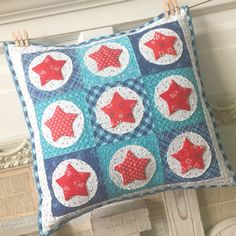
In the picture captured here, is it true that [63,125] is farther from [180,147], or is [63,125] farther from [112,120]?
[180,147]

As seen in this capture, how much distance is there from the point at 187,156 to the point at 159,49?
0.21m

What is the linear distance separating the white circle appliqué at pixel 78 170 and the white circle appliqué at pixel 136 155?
4 centimetres

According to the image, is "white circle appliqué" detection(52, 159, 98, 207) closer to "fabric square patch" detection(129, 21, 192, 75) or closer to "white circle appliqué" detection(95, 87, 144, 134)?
"white circle appliqué" detection(95, 87, 144, 134)

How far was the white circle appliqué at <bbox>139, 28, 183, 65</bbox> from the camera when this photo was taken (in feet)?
2.52

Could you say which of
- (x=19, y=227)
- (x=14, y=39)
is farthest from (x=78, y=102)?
(x=19, y=227)

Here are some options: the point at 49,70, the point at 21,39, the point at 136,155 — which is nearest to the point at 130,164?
the point at 136,155

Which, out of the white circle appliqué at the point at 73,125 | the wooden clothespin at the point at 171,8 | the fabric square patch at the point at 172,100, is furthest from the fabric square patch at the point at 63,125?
the wooden clothespin at the point at 171,8

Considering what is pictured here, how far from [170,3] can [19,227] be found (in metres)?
0.58

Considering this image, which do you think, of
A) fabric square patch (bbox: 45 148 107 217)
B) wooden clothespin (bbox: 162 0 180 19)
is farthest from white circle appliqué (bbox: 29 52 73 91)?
wooden clothespin (bbox: 162 0 180 19)

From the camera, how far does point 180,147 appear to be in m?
0.77

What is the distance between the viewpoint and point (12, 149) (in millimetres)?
876

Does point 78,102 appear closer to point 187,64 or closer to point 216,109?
point 187,64

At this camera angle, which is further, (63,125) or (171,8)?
(171,8)

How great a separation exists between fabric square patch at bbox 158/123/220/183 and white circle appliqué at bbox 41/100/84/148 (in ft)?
0.50
